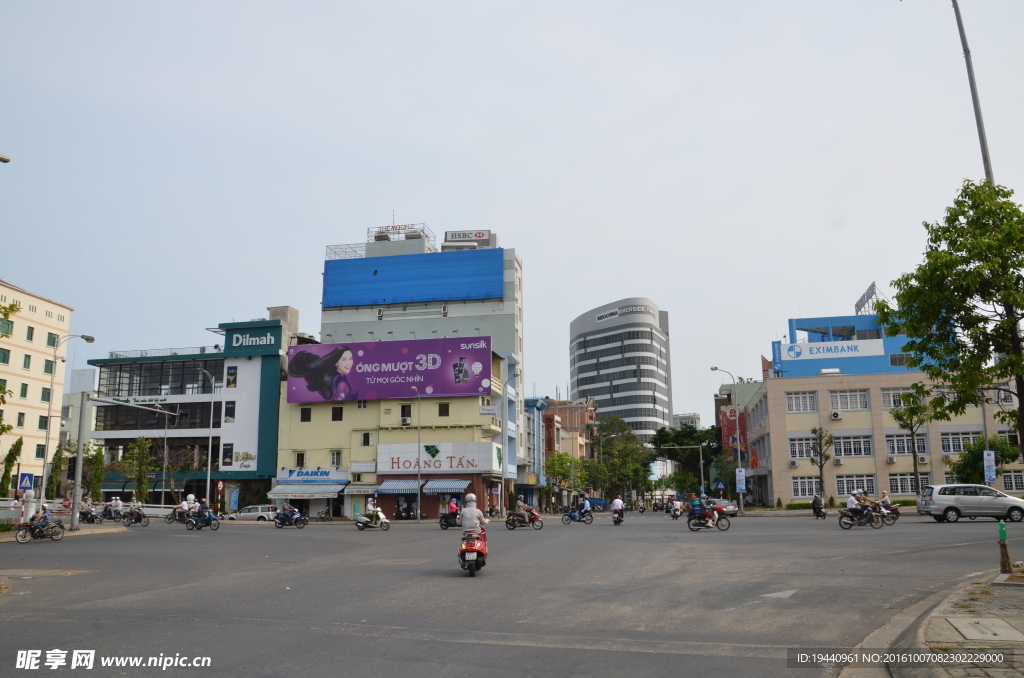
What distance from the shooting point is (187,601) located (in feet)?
38.7

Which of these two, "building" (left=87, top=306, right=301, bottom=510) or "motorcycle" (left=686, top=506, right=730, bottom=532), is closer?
"motorcycle" (left=686, top=506, right=730, bottom=532)

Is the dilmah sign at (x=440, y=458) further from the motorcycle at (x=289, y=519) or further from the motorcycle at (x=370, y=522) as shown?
the motorcycle at (x=370, y=522)

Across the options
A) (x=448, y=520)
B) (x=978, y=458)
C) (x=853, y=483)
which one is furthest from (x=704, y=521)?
(x=853, y=483)

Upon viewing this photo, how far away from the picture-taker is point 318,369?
66625mm

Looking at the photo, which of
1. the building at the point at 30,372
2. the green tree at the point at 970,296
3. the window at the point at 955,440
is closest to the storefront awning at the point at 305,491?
the building at the point at 30,372

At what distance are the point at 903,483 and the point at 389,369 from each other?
41.7 meters

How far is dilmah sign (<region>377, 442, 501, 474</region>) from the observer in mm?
61375

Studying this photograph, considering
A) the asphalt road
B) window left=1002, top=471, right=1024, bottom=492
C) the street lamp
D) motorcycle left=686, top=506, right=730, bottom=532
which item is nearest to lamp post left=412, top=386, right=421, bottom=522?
the street lamp

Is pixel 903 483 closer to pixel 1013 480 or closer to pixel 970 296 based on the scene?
pixel 1013 480

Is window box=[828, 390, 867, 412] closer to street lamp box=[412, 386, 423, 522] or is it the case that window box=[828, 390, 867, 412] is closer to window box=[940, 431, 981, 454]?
window box=[940, 431, 981, 454]

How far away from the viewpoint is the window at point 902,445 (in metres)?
59.3

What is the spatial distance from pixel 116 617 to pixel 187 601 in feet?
5.49

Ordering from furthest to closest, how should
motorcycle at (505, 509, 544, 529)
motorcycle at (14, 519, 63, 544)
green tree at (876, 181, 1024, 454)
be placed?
motorcycle at (505, 509, 544, 529), motorcycle at (14, 519, 63, 544), green tree at (876, 181, 1024, 454)

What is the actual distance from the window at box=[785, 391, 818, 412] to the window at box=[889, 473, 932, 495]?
300 inches
